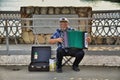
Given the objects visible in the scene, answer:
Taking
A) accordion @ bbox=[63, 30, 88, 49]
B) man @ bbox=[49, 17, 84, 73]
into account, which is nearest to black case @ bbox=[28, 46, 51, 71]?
man @ bbox=[49, 17, 84, 73]

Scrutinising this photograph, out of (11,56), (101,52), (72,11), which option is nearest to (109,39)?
(72,11)

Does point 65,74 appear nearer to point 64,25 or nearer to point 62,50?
point 62,50

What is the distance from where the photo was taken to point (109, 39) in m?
13.9

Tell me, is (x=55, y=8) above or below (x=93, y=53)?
above

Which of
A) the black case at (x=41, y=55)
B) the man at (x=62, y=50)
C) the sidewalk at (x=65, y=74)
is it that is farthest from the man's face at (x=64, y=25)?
the sidewalk at (x=65, y=74)

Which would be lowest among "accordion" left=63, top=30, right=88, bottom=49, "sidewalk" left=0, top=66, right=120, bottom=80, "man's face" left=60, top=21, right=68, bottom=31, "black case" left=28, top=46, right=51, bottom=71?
"sidewalk" left=0, top=66, right=120, bottom=80

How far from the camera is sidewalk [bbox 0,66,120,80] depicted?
9234 millimetres

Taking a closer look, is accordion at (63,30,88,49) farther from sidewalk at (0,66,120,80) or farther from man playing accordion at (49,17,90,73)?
sidewalk at (0,66,120,80)

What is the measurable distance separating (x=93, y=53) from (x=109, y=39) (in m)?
2.67

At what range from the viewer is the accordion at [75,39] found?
9.53m

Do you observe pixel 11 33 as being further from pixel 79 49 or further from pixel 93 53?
pixel 79 49

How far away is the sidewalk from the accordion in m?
0.62

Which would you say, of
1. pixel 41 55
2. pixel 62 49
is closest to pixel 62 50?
pixel 62 49

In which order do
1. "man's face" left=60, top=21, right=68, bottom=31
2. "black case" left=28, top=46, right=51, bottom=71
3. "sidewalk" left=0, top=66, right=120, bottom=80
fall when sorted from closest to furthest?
"sidewalk" left=0, top=66, right=120, bottom=80 → "man's face" left=60, top=21, right=68, bottom=31 → "black case" left=28, top=46, right=51, bottom=71
